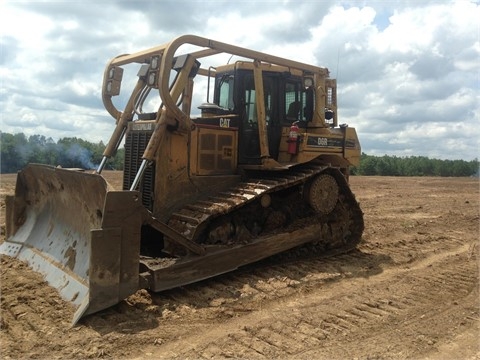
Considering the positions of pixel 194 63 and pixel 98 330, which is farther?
pixel 194 63

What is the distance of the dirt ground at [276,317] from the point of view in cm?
394

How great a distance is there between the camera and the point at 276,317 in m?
4.67

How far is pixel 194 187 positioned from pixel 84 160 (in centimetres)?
1479

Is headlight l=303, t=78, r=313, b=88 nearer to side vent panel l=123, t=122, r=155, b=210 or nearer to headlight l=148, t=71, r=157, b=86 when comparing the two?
headlight l=148, t=71, r=157, b=86

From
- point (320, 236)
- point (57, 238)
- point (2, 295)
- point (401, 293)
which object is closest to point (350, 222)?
point (320, 236)

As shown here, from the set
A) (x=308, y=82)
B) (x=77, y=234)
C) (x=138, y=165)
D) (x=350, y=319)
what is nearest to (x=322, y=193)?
(x=308, y=82)

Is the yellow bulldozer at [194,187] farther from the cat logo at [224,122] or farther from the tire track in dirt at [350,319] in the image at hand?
the tire track in dirt at [350,319]

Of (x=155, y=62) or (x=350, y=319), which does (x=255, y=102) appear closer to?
(x=155, y=62)

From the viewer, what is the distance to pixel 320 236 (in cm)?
728

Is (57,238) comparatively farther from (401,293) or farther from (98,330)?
(401,293)

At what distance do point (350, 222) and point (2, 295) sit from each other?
5.47 meters

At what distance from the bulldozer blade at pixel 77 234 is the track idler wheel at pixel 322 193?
10.4 ft

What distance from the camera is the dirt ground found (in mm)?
3938

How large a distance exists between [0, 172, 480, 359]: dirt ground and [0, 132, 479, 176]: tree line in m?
3.13
